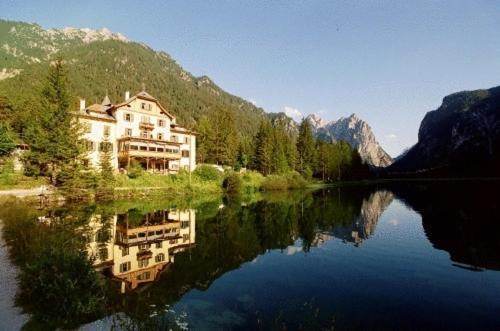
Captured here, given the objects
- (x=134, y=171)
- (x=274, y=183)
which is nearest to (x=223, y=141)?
(x=274, y=183)

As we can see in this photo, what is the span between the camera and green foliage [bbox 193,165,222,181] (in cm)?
6075

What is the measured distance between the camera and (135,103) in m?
57.1

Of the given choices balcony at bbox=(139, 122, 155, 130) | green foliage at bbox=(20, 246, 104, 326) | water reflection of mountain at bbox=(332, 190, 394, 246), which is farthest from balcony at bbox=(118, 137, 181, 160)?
green foliage at bbox=(20, 246, 104, 326)

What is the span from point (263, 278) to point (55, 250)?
8.57m

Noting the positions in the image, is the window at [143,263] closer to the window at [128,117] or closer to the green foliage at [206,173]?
the green foliage at [206,173]

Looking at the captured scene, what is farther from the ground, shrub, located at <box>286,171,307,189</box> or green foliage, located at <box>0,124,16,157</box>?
green foliage, located at <box>0,124,16,157</box>

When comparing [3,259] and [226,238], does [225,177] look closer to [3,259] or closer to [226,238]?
[226,238]

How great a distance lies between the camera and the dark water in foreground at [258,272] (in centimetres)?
1028

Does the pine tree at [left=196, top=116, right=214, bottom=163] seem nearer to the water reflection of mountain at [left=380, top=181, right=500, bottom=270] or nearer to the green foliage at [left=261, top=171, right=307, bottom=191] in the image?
the green foliage at [left=261, top=171, right=307, bottom=191]

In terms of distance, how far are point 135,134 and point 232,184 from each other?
1938 cm

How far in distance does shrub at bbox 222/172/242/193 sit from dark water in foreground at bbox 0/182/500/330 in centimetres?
3205

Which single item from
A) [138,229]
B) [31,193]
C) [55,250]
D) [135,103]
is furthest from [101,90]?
[55,250]

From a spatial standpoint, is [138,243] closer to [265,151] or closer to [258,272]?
[258,272]

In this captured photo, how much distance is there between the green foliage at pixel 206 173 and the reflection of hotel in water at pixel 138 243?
1122 inches
